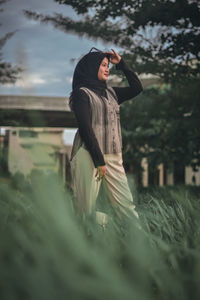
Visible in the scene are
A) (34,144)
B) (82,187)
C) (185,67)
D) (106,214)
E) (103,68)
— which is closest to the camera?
(34,144)

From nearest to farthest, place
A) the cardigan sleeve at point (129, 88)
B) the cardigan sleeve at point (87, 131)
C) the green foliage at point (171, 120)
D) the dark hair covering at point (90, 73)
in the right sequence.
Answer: the cardigan sleeve at point (87, 131)
the dark hair covering at point (90, 73)
the cardigan sleeve at point (129, 88)
the green foliage at point (171, 120)

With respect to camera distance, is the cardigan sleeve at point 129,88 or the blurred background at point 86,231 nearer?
the blurred background at point 86,231

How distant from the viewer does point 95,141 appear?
278cm

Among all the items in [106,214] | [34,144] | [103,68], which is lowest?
[106,214]

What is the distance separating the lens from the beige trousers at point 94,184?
2.79m

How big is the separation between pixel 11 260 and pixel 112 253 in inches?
17.6

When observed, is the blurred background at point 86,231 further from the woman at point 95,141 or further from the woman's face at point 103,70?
the woman's face at point 103,70

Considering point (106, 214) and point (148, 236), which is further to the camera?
point (106, 214)

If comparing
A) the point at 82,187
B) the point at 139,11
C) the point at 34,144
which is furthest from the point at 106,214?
the point at 139,11

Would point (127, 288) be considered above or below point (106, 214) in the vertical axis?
above

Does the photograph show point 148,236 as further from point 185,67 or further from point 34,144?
point 185,67

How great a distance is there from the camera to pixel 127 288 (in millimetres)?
972

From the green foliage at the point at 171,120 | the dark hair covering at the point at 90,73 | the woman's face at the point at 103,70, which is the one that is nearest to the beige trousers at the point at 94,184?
the dark hair covering at the point at 90,73

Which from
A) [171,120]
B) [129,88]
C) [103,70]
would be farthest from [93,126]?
[171,120]
